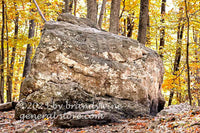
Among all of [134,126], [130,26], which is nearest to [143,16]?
[134,126]

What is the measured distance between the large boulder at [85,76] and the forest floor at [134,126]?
0.51m

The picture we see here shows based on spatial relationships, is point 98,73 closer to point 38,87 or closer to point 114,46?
point 114,46

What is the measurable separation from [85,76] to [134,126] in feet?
6.94

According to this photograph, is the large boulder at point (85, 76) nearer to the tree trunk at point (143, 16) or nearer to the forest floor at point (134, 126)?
the forest floor at point (134, 126)

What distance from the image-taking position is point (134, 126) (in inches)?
183

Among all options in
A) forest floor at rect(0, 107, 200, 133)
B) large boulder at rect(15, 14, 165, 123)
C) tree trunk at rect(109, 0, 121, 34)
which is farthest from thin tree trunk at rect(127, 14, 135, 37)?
forest floor at rect(0, 107, 200, 133)

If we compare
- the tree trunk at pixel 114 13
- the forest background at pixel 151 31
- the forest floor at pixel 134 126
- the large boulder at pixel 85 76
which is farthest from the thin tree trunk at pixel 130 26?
the forest floor at pixel 134 126

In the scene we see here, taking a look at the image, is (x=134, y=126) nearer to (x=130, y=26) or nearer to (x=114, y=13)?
(x=114, y=13)

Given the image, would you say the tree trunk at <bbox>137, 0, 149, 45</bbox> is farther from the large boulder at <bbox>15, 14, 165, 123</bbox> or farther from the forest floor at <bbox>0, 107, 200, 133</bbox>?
the forest floor at <bbox>0, 107, 200, 133</bbox>

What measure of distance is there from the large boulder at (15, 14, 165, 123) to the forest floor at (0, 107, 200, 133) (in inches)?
20.2

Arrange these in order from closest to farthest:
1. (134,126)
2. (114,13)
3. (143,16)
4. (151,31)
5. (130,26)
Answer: (134,126) < (143,16) < (114,13) < (151,31) < (130,26)

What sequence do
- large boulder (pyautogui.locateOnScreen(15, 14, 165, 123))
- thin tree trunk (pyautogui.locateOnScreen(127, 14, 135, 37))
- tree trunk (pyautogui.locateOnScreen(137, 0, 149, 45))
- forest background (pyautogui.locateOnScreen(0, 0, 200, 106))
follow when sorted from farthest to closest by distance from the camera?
thin tree trunk (pyautogui.locateOnScreen(127, 14, 135, 37)) → forest background (pyautogui.locateOnScreen(0, 0, 200, 106)) → tree trunk (pyautogui.locateOnScreen(137, 0, 149, 45)) → large boulder (pyautogui.locateOnScreen(15, 14, 165, 123))

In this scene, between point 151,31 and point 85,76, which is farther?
point 151,31

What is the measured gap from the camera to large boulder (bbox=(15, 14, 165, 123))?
5.65 metres
